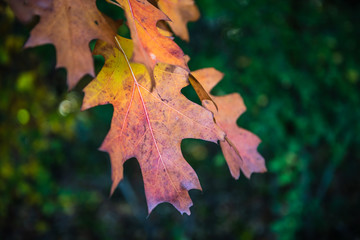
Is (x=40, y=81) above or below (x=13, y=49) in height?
below

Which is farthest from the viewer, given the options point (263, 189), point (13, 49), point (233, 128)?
point (263, 189)

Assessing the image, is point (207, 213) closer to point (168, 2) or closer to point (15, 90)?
point (15, 90)

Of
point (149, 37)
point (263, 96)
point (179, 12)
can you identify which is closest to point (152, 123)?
point (149, 37)

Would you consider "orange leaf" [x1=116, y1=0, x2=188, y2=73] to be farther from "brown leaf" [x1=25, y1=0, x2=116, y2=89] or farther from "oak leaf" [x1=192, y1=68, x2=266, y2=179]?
"oak leaf" [x1=192, y1=68, x2=266, y2=179]

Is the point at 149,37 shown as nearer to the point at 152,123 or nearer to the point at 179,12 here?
the point at 152,123

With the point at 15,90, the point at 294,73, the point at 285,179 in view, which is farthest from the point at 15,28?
the point at 285,179

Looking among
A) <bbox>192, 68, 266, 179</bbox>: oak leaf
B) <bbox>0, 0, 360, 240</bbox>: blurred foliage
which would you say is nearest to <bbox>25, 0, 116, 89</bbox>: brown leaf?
<bbox>192, 68, 266, 179</bbox>: oak leaf

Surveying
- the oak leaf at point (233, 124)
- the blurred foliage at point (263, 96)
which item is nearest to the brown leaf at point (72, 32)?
the oak leaf at point (233, 124)
